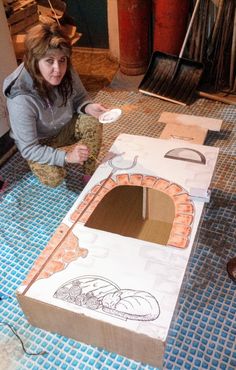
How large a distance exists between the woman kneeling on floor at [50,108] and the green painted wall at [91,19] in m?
1.53

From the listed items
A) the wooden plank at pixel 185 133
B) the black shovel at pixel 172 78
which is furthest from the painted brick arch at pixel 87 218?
the black shovel at pixel 172 78

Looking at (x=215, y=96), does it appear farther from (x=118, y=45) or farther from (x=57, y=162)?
(x=57, y=162)

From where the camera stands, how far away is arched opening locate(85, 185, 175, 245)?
4.05ft

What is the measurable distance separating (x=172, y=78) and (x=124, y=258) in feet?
5.68

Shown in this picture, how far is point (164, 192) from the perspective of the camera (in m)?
1.21

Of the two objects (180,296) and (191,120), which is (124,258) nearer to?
(180,296)

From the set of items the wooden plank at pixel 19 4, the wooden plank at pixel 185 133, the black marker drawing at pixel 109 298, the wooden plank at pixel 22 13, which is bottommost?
the wooden plank at pixel 185 133

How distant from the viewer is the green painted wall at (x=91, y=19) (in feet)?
9.22

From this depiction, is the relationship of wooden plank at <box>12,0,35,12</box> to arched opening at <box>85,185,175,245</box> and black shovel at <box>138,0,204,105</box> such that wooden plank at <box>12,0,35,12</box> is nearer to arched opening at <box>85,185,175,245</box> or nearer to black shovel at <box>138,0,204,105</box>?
black shovel at <box>138,0,204,105</box>

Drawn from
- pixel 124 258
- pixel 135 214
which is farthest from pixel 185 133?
pixel 124 258

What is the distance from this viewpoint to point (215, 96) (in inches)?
91.4

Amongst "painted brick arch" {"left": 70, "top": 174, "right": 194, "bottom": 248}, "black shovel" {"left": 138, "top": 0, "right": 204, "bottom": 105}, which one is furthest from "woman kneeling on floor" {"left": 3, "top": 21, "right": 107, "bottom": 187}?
"black shovel" {"left": 138, "top": 0, "right": 204, "bottom": 105}

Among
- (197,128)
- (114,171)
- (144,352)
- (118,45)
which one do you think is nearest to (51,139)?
(114,171)

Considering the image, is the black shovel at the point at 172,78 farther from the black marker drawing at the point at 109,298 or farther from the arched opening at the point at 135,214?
the black marker drawing at the point at 109,298
